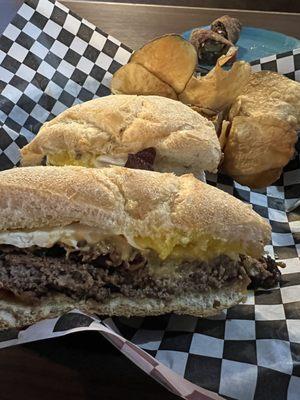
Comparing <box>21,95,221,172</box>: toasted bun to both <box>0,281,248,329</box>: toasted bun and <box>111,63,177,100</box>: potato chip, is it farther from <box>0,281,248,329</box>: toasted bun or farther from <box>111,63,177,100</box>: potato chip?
<box>0,281,248,329</box>: toasted bun

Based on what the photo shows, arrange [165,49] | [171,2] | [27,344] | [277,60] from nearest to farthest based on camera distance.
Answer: [27,344]
[165,49]
[277,60]
[171,2]

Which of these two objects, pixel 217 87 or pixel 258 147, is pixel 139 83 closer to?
pixel 217 87

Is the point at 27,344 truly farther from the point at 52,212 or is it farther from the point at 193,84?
the point at 193,84

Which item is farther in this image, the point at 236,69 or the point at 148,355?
the point at 236,69

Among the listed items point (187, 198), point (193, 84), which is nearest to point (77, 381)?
point (187, 198)

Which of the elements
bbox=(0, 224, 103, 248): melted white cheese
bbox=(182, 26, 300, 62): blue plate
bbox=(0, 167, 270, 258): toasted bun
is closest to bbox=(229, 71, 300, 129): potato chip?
bbox=(182, 26, 300, 62): blue plate

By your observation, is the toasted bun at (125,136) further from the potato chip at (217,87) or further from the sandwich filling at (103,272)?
the sandwich filling at (103,272)
